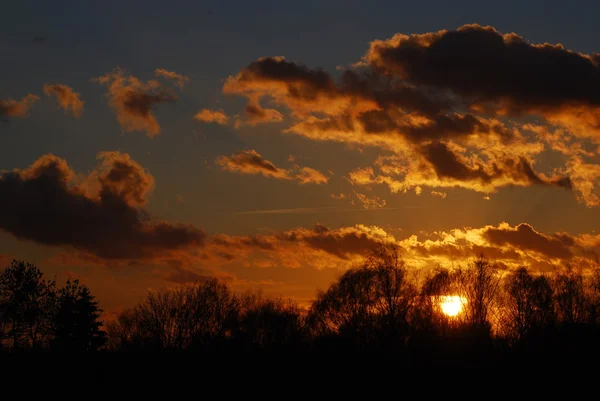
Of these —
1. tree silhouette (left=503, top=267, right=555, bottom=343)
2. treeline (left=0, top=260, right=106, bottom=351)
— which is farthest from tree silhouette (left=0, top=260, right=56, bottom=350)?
tree silhouette (left=503, top=267, right=555, bottom=343)

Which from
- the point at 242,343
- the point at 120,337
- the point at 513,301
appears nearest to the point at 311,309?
the point at 242,343

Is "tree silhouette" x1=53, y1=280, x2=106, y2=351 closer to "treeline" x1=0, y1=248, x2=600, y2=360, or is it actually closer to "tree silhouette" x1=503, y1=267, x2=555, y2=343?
"treeline" x1=0, y1=248, x2=600, y2=360

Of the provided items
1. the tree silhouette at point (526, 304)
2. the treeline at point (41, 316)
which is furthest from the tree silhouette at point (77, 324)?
the tree silhouette at point (526, 304)

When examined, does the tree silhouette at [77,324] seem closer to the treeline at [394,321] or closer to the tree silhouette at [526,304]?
the treeline at [394,321]

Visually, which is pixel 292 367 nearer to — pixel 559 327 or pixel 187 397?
pixel 187 397

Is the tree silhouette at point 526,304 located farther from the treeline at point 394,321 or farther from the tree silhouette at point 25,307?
the tree silhouette at point 25,307

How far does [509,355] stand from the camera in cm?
7319


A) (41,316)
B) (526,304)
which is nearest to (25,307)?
(41,316)

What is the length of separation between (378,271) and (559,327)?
20.8 meters

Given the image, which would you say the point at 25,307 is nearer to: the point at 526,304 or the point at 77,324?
the point at 77,324

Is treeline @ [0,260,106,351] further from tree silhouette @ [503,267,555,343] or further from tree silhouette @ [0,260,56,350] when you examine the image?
tree silhouette @ [503,267,555,343]

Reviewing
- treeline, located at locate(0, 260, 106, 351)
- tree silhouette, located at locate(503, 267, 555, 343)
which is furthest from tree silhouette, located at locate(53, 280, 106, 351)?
tree silhouette, located at locate(503, 267, 555, 343)

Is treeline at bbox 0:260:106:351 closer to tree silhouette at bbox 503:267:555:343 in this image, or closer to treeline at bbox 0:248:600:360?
treeline at bbox 0:248:600:360

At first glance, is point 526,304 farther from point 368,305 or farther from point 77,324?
point 77,324
